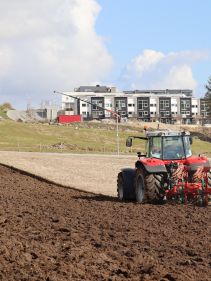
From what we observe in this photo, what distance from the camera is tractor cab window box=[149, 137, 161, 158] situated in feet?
56.5

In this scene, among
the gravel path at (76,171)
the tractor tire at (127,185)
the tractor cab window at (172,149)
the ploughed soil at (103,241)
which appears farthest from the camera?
the gravel path at (76,171)

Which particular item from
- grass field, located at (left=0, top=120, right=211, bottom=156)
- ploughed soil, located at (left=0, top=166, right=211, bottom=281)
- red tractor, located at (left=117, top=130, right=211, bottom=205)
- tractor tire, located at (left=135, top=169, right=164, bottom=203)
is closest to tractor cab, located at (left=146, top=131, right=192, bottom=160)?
red tractor, located at (left=117, top=130, right=211, bottom=205)

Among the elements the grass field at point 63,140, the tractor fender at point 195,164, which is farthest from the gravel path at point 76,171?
the grass field at point 63,140

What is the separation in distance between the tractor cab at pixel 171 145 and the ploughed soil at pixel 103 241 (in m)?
1.69

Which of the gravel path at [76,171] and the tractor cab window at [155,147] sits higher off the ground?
the tractor cab window at [155,147]

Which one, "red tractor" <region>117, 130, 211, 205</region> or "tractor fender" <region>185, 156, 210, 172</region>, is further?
"tractor fender" <region>185, 156, 210, 172</region>

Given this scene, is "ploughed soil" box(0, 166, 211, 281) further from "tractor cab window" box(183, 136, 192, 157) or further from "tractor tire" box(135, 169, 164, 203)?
"tractor cab window" box(183, 136, 192, 157)

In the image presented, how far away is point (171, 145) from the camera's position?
56.5 feet

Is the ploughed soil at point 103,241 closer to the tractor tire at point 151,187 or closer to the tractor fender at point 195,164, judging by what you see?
the tractor tire at point 151,187

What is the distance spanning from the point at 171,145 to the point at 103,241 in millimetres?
6795

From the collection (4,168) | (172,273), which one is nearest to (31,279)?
(172,273)

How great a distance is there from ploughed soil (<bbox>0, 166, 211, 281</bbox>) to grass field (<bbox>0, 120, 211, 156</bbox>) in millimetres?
46765

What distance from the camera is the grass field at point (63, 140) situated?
67.1 m

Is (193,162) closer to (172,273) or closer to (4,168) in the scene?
(172,273)
